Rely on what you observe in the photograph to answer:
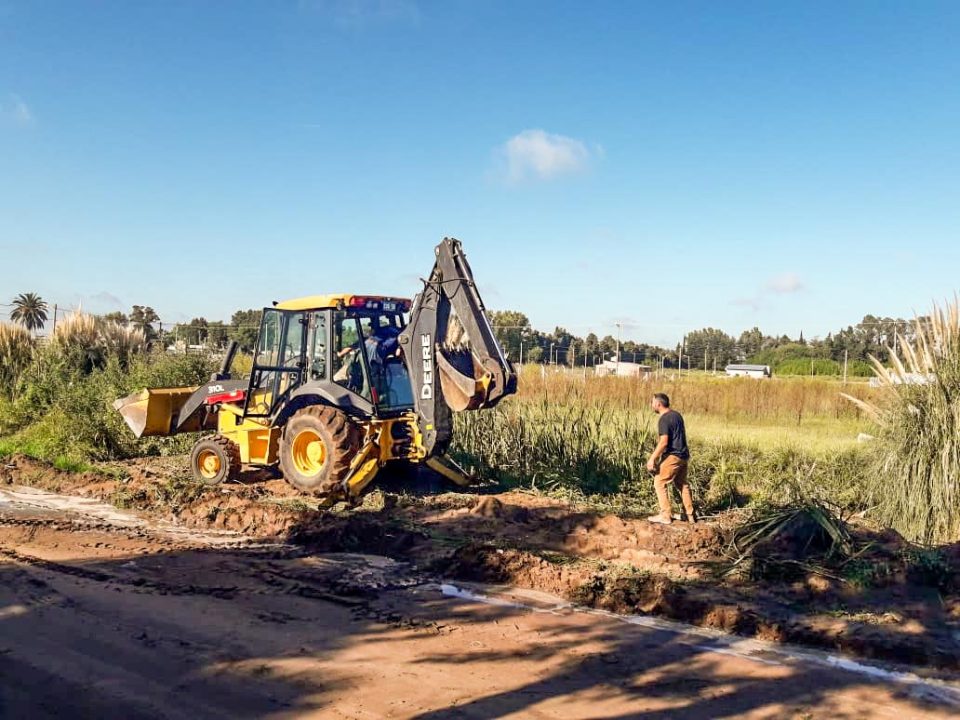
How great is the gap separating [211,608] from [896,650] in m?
5.21

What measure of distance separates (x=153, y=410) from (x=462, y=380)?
557 cm

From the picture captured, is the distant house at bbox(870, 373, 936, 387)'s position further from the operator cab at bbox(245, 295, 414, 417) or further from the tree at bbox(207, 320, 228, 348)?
the tree at bbox(207, 320, 228, 348)

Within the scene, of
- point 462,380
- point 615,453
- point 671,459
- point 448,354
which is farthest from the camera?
point 615,453

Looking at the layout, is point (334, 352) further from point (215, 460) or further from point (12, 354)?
point (12, 354)

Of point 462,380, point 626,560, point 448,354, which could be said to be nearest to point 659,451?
point 626,560

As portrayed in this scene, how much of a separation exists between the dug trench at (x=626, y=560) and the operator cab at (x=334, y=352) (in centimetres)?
131

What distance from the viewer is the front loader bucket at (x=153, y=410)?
512 inches

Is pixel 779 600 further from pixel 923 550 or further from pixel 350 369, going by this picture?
pixel 350 369

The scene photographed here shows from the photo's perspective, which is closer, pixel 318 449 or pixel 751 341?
pixel 318 449

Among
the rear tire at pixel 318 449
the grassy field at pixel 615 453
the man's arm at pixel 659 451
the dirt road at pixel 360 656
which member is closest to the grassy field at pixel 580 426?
the grassy field at pixel 615 453

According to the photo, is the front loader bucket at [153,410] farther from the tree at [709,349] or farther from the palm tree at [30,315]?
the tree at [709,349]

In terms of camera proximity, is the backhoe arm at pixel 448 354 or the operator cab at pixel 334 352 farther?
the operator cab at pixel 334 352

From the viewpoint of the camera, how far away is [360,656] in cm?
575

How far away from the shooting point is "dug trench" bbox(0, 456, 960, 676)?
21.1 ft
